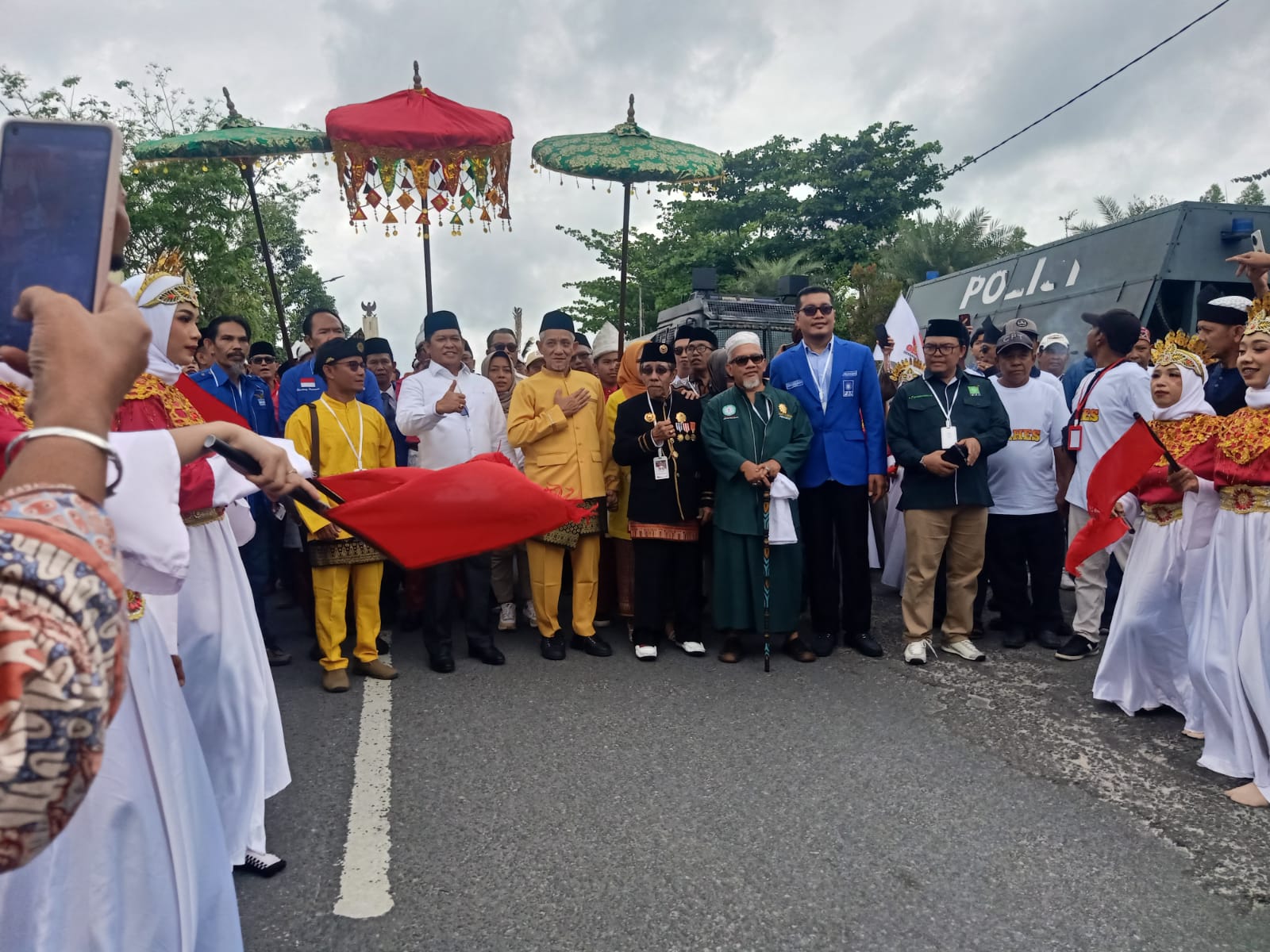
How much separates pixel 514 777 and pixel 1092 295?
7.77 metres

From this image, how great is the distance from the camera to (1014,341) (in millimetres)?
6176

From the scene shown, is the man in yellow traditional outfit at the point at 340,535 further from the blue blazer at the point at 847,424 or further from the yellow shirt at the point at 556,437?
the blue blazer at the point at 847,424

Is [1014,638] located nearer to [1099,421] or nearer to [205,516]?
[1099,421]

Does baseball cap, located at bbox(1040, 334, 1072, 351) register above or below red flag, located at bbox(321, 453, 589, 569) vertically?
above

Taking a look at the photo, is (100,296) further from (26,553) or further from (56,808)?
(56,808)

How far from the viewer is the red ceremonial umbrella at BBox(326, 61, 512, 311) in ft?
21.0

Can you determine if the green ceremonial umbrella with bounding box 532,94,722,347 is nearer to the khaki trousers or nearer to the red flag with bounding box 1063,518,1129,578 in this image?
the khaki trousers

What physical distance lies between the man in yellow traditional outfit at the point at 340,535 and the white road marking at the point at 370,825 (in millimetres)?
558

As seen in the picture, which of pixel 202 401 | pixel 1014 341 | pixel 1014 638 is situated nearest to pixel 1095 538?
pixel 1014 638

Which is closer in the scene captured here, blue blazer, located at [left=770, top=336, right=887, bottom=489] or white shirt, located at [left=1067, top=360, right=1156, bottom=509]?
white shirt, located at [left=1067, top=360, right=1156, bottom=509]

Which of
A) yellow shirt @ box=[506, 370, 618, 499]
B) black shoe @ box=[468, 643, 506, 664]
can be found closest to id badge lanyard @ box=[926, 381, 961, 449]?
yellow shirt @ box=[506, 370, 618, 499]

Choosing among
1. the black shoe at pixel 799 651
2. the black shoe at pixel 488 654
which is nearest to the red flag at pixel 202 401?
the black shoe at pixel 488 654

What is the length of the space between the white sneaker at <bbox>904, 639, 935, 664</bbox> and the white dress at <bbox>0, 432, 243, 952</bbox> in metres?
4.27

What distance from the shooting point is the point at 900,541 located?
7402 mm
